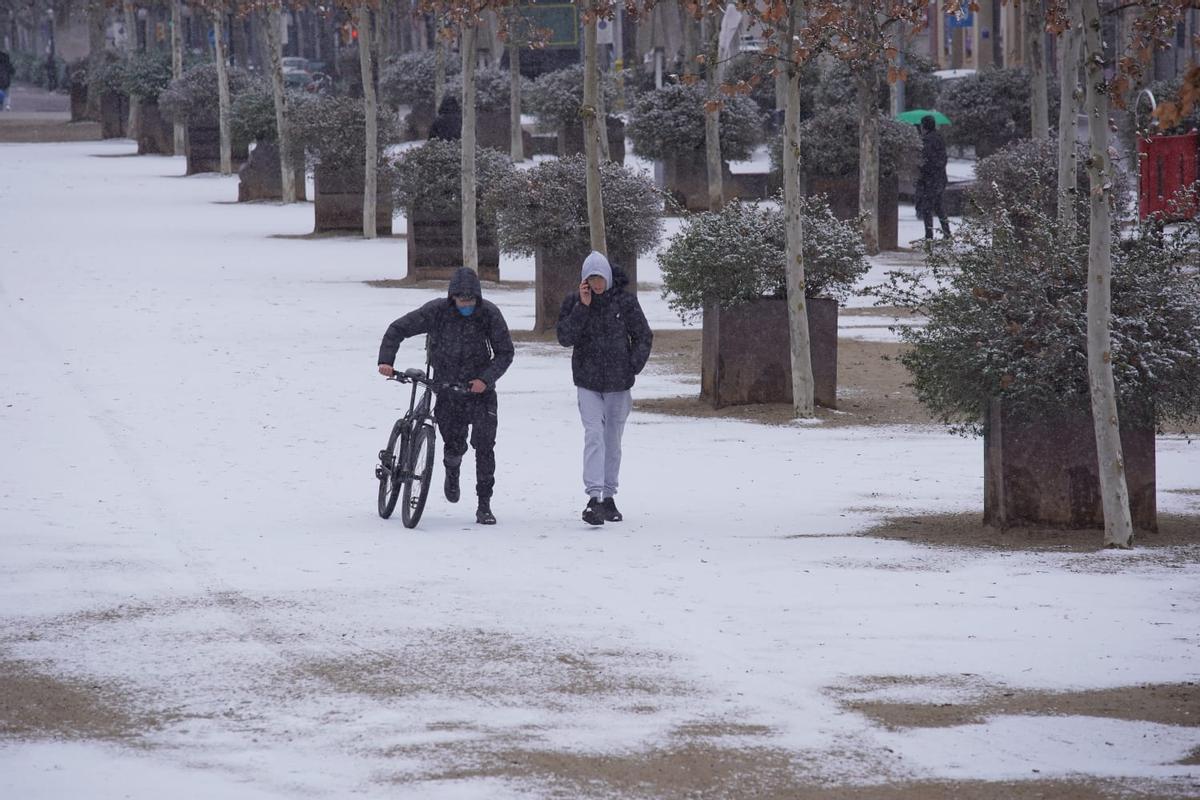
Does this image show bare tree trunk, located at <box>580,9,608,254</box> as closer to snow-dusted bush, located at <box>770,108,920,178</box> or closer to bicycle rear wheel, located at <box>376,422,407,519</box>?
bicycle rear wheel, located at <box>376,422,407,519</box>

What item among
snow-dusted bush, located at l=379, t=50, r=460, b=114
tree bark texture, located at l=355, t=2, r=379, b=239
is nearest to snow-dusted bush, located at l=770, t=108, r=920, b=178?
tree bark texture, located at l=355, t=2, r=379, b=239

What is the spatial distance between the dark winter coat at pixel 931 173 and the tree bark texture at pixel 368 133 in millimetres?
8209

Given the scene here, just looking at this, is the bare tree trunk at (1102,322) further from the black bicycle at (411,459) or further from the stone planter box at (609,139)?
the stone planter box at (609,139)

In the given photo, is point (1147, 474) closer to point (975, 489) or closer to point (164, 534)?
point (975, 489)

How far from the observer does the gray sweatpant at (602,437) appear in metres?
11.2

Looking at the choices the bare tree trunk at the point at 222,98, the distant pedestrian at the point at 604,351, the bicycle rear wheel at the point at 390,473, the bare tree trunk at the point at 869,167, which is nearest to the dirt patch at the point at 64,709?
the bicycle rear wheel at the point at 390,473

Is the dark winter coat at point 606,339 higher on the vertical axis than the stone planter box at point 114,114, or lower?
lower

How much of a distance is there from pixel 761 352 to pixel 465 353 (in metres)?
5.05

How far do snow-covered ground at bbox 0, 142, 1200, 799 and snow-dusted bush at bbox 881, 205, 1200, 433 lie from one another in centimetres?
93

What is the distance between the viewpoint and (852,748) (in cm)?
666

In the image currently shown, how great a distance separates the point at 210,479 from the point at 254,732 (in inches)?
230

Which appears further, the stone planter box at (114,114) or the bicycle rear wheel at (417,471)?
the stone planter box at (114,114)

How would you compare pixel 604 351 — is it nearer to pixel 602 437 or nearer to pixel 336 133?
pixel 602 437

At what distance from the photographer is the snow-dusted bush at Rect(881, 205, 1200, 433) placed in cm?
1044
